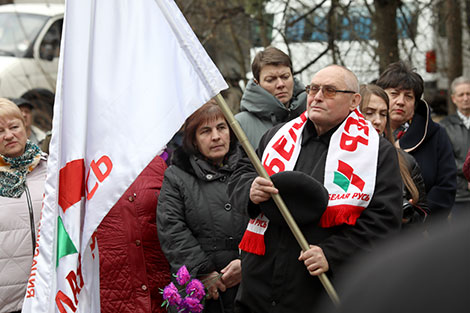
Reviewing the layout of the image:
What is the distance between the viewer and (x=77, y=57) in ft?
10.9

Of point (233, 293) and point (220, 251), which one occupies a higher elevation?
point (220, 251)

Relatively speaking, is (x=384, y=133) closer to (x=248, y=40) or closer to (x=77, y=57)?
(x=77, y=57)

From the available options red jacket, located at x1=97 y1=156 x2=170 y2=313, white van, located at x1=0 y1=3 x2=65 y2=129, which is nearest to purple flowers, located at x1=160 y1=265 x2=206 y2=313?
red jacket, located at x1=97 y1=156 x2=170 y2=313

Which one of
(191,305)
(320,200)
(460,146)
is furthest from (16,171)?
(460,146)

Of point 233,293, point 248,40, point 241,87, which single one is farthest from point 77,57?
point 248,40

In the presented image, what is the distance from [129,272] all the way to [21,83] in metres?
Answer: 7.69

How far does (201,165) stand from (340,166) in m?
1.11

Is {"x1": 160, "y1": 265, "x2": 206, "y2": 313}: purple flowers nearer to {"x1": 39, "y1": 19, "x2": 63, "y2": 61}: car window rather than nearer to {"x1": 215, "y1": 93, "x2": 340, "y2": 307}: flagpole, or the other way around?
{"x1": 215, "y1": 93, "x2": 340, "y2": 307}: flagpole

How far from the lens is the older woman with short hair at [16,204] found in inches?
159

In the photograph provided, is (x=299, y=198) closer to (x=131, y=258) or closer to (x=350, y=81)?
(x=350, y=81)

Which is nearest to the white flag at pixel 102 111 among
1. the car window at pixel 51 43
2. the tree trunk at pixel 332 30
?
the tree trunk at pixel 332 30

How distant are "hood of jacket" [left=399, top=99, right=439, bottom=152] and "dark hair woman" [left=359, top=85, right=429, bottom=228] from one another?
0.60 meters

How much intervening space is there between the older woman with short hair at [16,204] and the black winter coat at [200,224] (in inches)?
29.9

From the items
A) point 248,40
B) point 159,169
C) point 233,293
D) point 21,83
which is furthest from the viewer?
point 248,40
